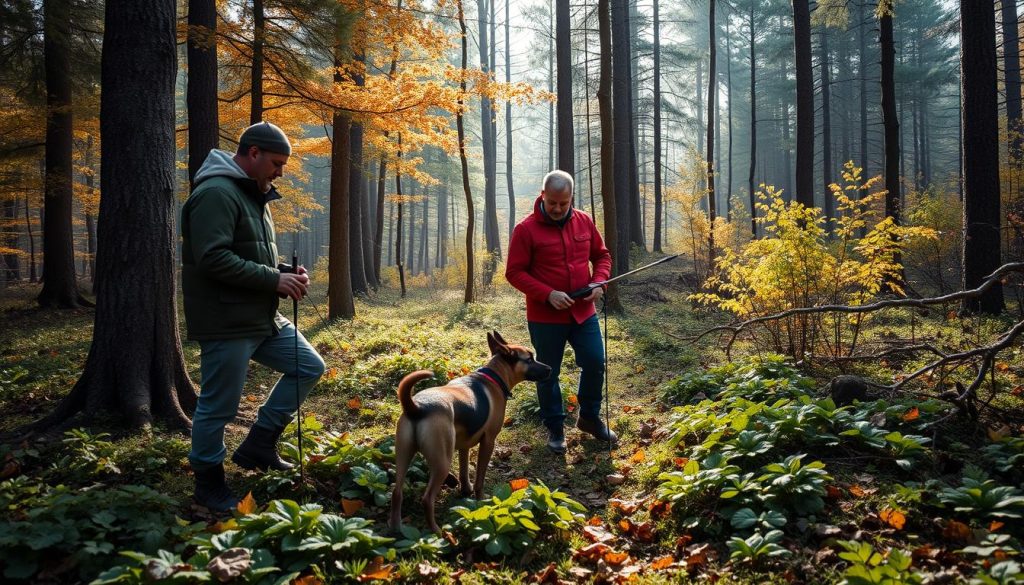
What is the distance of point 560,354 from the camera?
5273 mm

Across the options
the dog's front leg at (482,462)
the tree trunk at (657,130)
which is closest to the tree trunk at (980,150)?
the dog's front leg at (482,462)

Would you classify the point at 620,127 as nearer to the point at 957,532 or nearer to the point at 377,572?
the point at 957,532

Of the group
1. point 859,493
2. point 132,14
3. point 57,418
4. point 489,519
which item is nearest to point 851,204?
point 859,493

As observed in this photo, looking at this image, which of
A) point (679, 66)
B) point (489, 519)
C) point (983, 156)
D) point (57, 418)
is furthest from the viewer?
point (679, 66)

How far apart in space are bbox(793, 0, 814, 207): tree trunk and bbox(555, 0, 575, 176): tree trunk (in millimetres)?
5601

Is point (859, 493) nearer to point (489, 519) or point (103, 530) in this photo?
point (489, 519)

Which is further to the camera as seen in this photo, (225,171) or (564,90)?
(564,90)

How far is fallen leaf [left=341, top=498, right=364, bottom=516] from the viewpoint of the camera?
11.7 feet

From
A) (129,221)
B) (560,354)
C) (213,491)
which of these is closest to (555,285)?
(560,354)

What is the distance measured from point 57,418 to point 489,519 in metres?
3.66

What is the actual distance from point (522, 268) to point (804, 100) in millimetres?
11377

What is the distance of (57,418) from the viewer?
4410 mm

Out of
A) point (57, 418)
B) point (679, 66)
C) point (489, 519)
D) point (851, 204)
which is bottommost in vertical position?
point (489, 519)

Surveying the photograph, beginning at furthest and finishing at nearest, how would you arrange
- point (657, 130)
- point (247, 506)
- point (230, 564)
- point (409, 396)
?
point (657, 130) < point (409, 396) < point (247, 506) < point (230, 564)
